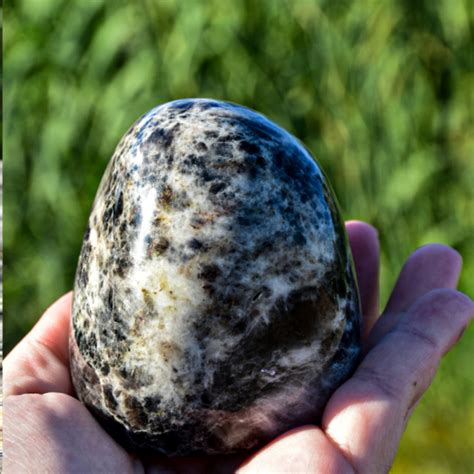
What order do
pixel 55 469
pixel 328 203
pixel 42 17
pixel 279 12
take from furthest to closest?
1. pixel 42 17
2. pixel 279 12
3. pixel 328 203
4. pixel 55 469

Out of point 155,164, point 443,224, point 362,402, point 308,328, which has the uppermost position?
point 155,164

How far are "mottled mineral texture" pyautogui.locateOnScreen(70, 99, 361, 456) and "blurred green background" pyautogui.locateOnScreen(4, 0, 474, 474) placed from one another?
115 centimetres

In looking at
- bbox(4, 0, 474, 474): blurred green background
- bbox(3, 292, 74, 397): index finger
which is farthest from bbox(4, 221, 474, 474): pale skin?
bbox(4, 0, 474, 474): blurred green background

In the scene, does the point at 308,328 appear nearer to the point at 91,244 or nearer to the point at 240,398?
the point at 240,398

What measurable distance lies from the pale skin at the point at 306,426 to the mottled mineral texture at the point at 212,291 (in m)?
0.05

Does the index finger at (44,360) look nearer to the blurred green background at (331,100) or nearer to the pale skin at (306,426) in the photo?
the pale skin at (306,426)

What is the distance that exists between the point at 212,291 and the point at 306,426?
0.26 meters

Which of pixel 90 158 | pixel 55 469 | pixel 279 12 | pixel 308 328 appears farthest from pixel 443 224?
pixel 55 469

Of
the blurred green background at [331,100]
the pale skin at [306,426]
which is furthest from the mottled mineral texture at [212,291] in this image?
the blurred green background at [331,100]

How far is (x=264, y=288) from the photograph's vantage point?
1.17 metres

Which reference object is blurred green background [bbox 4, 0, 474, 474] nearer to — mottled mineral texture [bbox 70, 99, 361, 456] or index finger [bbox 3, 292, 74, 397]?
index finger [bbox 3, 292, 74, 397]

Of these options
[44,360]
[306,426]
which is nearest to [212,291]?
[306,426]

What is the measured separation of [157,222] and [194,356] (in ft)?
0.69

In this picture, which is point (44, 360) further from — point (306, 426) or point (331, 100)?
point (331, 100)
